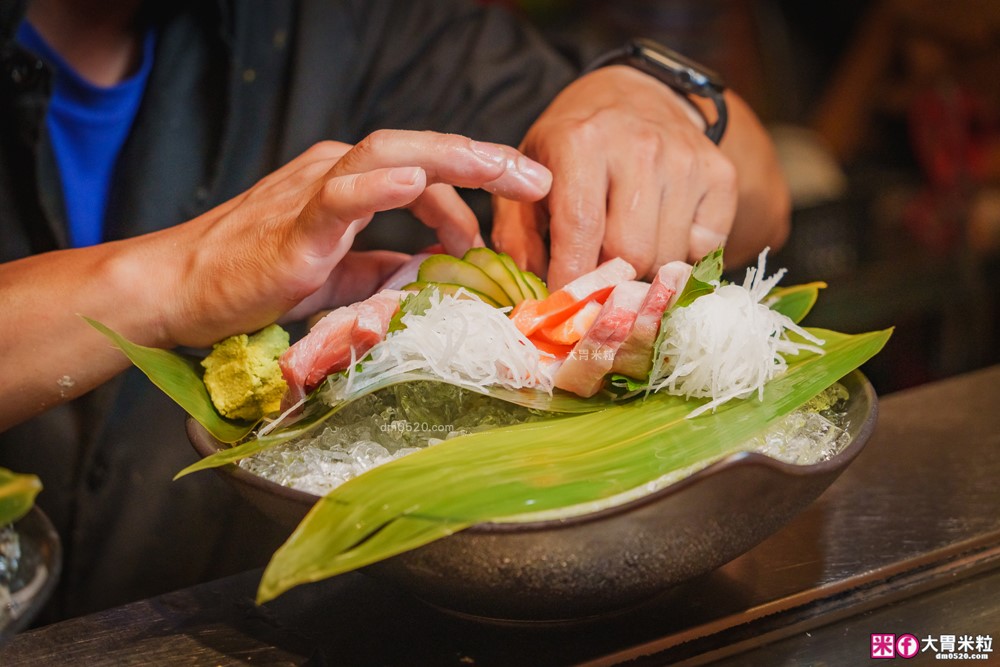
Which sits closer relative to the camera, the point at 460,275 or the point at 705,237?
the point at 460,275

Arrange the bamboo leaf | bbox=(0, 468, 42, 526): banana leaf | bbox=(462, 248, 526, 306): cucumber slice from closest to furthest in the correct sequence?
bbox=(0, 468, 42, 526): banana leaf < the bamboo leaf < bbox=(462, 248, 526, 306): cucumber slice

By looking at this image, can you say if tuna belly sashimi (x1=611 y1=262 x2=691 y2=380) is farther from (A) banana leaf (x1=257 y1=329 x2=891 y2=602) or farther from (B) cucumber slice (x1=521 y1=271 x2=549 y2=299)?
(B) cucumber slice (x1=521 y1=271 x2=549 y2=299)

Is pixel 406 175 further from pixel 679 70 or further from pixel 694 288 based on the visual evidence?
pixel 679 70

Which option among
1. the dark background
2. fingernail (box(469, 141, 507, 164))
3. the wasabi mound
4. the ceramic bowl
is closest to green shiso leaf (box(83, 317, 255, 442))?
the wasabi mound

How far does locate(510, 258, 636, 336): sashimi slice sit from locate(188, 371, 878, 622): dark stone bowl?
0.35 metres

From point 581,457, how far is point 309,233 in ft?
1.40

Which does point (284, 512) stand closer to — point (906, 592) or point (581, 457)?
point (581, 457)

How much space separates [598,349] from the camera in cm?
101

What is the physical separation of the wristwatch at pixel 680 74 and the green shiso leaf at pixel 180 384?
1.05 m

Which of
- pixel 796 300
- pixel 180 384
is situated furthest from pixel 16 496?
pixel 796 300

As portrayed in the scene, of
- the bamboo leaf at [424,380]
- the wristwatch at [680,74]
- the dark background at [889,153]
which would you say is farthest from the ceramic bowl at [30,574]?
the dark background at [889,153]

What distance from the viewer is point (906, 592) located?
1.07 m

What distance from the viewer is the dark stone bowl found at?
2.57ft

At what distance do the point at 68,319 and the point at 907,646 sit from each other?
1.10 metres
